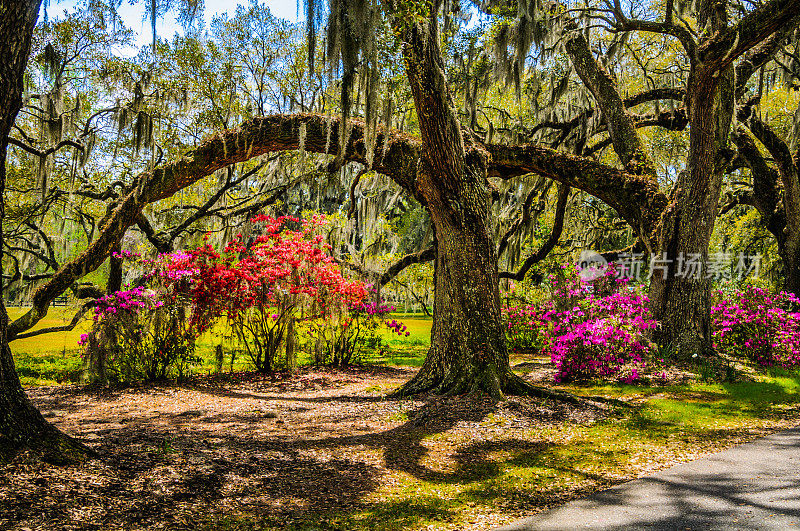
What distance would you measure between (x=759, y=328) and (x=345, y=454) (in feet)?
30.3

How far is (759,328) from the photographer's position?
10133mm

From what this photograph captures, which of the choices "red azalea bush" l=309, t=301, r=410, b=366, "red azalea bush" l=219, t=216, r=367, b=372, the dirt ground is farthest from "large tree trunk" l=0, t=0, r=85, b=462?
"red azalea bush" l=309, t=301, r=410, b=366

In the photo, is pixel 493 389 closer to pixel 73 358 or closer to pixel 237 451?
pixel 237 451

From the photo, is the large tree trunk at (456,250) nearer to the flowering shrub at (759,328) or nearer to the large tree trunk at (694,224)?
the large tree trunk at (694,224)

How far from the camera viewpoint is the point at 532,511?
11.0 ft

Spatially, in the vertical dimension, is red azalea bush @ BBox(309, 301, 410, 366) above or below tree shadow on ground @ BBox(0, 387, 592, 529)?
above

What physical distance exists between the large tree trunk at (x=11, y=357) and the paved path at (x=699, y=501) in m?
2.91

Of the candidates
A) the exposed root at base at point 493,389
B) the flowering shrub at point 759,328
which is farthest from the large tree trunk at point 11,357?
the flowering shrub at point 759,328

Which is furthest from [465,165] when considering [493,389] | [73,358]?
[73,358]

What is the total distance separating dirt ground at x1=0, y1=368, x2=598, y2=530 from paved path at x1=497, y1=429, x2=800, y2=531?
610mm

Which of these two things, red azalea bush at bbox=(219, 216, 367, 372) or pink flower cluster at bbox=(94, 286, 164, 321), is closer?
pink flower cluster at bbox=(94, 286, 164, 321)

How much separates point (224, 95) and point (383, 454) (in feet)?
30.4

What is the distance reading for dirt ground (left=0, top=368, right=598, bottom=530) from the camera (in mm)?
3041

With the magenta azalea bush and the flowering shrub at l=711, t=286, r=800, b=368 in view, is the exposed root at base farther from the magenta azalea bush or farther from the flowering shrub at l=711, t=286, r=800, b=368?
the flowering shrub at l=711, t=286, r=800, b=368
